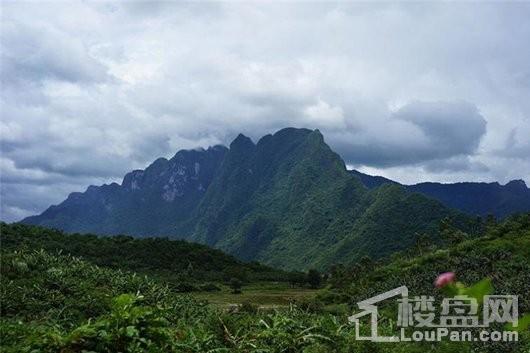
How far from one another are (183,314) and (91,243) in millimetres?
72161

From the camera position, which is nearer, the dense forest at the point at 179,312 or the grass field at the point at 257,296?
the dense forest at the point at 179,312

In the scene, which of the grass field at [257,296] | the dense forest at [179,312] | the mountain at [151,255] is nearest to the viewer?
the dense forest at [179,312]

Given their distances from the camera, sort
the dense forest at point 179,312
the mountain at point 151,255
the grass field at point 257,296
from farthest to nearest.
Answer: the mountain at point 151,255, the grass field at point 257,296, the dense forest at point 179,312

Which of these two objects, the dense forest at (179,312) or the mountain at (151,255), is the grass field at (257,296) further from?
the dense forest at (179,312)

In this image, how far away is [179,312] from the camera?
27.8 metres

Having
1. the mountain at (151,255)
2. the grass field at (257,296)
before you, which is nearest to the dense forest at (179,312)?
the grass field at (257,296)

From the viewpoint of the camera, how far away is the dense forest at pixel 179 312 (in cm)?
820

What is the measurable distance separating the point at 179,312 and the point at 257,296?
44370 millimetres

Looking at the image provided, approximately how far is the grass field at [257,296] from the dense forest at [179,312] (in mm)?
7903

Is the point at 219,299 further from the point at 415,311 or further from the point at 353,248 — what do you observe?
the point at 353,248

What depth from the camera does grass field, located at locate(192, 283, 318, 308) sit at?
61819 millimetres

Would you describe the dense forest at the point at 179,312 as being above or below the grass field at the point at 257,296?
above

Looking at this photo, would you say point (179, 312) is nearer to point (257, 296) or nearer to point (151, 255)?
point (257, 296)

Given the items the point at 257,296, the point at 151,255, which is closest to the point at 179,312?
the point at 257,296
